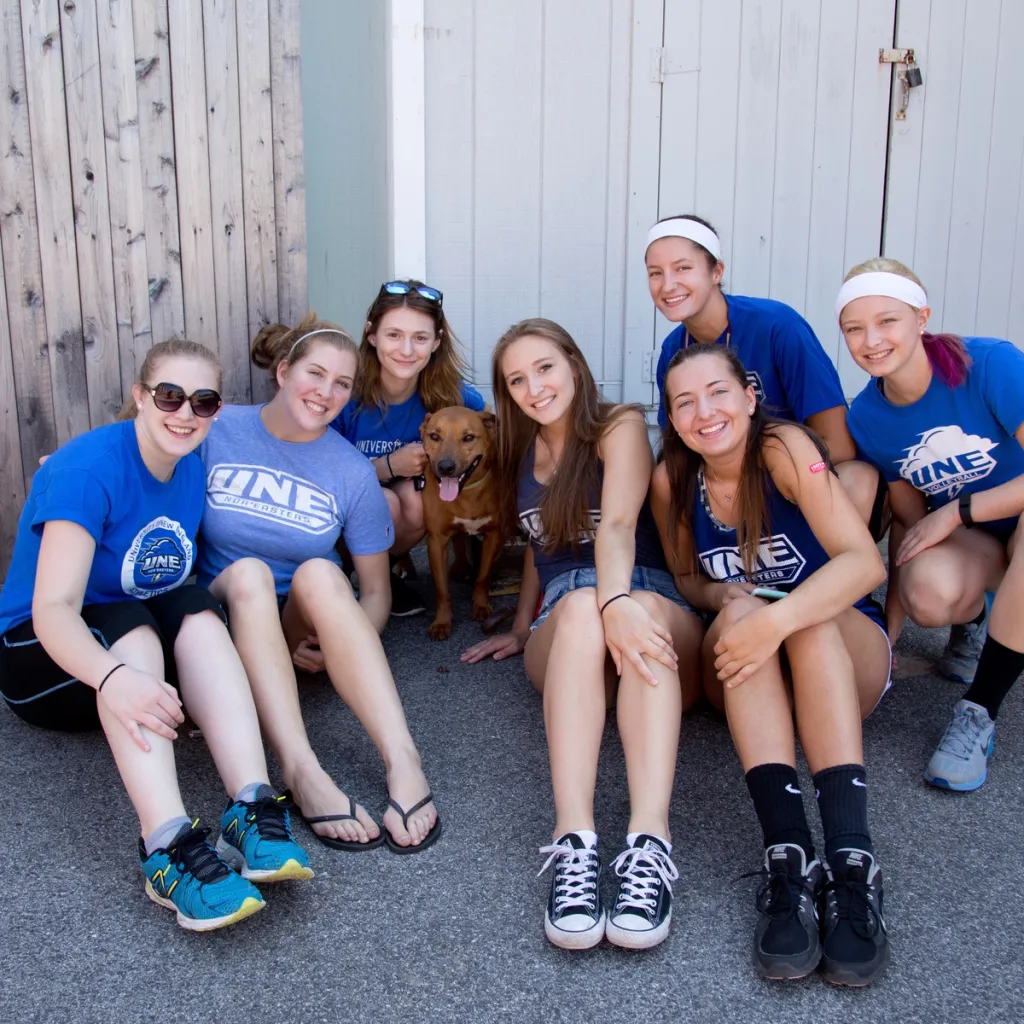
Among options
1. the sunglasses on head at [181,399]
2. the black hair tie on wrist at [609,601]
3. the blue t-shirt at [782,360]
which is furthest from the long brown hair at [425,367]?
the black hair tie on wrist at [609,601]

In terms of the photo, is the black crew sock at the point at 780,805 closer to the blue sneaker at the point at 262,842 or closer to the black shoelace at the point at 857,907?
the black shoelace at the point at 857,907

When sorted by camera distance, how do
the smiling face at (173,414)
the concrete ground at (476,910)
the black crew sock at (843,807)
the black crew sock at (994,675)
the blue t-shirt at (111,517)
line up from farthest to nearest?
the black crew sock at (994,675), the smiling face at (173,414), the blue t-shirt at (111,517), the black crew sock at (843,807), the concrete ground at (476,910)

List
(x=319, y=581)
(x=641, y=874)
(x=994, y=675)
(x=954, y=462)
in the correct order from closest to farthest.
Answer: (x=641, y=874)
(x=319, y=581)
(x=994, y=675)
(x=954, y=462)

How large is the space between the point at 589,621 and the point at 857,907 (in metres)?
0.79

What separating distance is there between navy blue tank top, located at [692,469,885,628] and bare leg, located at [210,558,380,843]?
1.09 m

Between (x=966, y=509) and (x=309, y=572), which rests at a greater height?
(x=966, y=509)

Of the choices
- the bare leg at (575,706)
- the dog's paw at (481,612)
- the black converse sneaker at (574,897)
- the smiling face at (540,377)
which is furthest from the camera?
the dog's paw at (481,612)

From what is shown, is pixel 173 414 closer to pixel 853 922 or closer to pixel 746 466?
pixel 746 466

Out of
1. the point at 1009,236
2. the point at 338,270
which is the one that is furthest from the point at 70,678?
the point at 1009,236

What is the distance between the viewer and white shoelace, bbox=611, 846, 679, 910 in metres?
1.90

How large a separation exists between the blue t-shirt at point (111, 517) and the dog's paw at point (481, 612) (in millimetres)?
1440

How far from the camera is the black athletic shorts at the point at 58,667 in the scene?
227 cm

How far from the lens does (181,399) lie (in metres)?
2.29

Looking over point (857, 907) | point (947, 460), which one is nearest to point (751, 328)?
point (947, 460)
